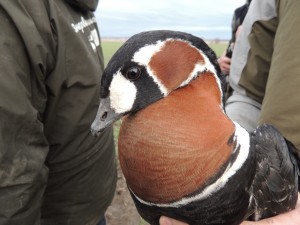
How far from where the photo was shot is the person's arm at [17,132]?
1.67 m

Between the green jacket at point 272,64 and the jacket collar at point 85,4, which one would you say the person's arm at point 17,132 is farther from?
the green jacket at point 272,64

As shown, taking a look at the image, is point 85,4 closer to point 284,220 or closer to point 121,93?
point 121,93

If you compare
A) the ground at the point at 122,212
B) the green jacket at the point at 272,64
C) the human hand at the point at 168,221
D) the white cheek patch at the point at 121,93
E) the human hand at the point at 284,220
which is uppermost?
the white cheek patch at the point at 121,93

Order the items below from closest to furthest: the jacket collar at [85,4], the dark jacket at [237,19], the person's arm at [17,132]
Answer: the person's arm at [17,132], the jacket collar at [85,4], the dark jacket at [237,19]

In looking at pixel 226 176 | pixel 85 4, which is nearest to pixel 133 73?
pixel 226 176

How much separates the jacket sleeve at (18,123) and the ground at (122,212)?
93.0 inches

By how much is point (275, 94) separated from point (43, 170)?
1133 mm

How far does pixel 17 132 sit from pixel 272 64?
125cm

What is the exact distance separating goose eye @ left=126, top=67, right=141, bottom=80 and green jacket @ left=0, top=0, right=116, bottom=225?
497 millimetres

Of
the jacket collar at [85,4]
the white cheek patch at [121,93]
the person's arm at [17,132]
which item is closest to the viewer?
the white cheek patch at [121,93]

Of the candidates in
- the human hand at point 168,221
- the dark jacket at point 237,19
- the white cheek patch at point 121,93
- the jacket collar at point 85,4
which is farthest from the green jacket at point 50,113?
the dark jacket at point 237,19

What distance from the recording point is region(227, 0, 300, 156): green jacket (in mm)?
2045

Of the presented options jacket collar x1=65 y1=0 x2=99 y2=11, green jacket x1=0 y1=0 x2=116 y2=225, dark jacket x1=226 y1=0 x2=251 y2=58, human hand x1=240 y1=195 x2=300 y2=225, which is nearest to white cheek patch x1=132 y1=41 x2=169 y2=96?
green jacket x1=0 y1=0 x2=116 y2=225

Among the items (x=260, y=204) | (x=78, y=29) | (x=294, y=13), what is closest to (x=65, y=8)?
(x=78, y=29)
